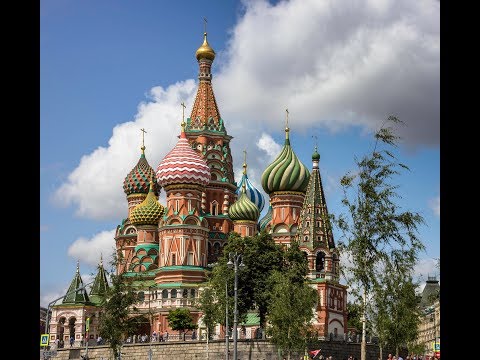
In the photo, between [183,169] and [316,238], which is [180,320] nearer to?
[316,238]

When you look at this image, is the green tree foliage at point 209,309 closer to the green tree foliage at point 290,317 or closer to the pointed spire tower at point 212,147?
the green tree foliage at point 290,317

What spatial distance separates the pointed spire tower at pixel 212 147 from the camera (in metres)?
72.2

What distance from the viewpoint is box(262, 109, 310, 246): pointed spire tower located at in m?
69.8

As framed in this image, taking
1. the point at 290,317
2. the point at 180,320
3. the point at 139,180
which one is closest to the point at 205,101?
the point at 139,180

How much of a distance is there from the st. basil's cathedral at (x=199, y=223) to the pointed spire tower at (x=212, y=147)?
9 centimetres

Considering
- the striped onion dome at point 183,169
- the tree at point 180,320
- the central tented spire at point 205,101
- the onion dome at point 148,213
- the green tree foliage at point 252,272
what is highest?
the central tented spire at point 205,101

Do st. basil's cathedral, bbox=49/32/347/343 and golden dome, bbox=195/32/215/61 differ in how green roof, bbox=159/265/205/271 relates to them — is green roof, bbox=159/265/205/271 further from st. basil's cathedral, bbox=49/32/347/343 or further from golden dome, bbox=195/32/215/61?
golden dome, bbox=195/32/215/61

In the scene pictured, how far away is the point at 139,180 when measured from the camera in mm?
78250

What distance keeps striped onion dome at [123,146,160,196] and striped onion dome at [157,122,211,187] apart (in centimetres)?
993

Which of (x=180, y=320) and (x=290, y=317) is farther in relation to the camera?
(x=180, y=320)

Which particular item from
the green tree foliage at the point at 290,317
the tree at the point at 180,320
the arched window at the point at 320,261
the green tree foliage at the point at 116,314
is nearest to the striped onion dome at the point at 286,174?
the arched window at the point at 320,261

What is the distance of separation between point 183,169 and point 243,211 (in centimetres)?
775
